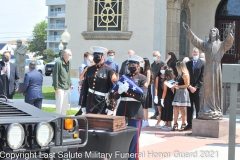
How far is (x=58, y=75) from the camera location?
40.0 feet

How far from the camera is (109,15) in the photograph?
56.3ft

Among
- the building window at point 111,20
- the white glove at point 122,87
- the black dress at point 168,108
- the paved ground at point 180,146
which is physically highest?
the building window at point 111,20

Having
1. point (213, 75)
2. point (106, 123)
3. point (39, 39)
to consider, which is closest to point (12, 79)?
point (213, 75)

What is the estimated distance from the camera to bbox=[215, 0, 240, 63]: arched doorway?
60.6ft

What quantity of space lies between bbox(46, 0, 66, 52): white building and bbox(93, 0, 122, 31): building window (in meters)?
92.4

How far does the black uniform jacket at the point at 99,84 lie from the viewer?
7918mm

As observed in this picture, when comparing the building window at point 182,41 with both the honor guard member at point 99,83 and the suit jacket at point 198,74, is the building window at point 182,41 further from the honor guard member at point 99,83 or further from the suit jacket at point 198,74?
the honor guard member at point 99,83

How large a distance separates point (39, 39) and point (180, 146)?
337 feet

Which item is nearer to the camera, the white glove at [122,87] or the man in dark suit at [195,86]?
the white glove at [122,87]

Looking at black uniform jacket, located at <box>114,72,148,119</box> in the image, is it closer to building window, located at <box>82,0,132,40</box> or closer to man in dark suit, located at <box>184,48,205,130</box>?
man in dark suit, located at <box>184,48,205,130</box>

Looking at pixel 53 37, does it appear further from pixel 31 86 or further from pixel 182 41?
pixel 31 86

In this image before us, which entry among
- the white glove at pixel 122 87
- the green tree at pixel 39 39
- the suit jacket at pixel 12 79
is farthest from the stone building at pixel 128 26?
the green tree at pixel 39 39

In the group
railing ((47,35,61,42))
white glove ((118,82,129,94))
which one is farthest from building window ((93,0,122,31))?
railing ((47,35,61,42))

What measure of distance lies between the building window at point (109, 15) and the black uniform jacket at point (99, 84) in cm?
931
